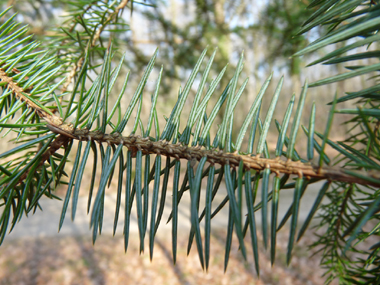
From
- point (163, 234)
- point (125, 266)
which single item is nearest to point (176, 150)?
point (125, 266)

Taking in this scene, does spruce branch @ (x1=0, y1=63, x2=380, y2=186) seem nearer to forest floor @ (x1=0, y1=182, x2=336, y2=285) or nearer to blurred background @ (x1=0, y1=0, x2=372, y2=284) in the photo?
blurred background @ (x1=0, y1=0, x2=372, y2=284)

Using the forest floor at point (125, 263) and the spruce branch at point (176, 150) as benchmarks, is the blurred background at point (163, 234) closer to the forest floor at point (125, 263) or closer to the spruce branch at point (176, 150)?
the forest floor at point (125, 263)

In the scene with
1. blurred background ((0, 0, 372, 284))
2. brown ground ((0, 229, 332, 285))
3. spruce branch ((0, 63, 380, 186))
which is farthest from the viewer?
brown ground ((0, 229, 332, 285))

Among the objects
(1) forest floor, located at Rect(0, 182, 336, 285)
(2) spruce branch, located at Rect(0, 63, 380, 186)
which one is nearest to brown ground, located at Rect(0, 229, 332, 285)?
(1) forest floor, located at Rect(0, 182, 336, 285)

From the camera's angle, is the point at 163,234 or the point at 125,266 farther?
the point at 163,234

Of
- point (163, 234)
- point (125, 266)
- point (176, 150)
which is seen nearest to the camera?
point (176, 150)

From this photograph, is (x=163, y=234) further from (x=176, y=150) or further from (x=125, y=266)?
(x=176, y=150)

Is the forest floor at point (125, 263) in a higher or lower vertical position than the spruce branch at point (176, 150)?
lower

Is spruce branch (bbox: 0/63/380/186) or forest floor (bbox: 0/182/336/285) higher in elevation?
spruce branch (bbox: 0/63/380/186)

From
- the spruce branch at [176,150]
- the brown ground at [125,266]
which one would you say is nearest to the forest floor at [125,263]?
the brown ground at [125,266]

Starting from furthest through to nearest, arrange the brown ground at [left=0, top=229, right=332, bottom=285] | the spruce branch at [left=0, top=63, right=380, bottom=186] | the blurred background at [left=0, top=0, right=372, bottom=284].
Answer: the brown ground at [left=0, top=229, right=332, bottom=285]
the blurred background at [left=0, top=0, right=372, bottom=284]
the spruce branch at [left=0, top=63, right=380, bottom=186]

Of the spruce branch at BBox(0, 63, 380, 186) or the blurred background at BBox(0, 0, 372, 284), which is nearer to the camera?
the spruce branch at BBox(0, 63, 380, 186)

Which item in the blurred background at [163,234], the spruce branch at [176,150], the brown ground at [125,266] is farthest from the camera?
the brown ground at [125,266]

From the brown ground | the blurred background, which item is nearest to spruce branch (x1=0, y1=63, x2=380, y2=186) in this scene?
the blurred background
